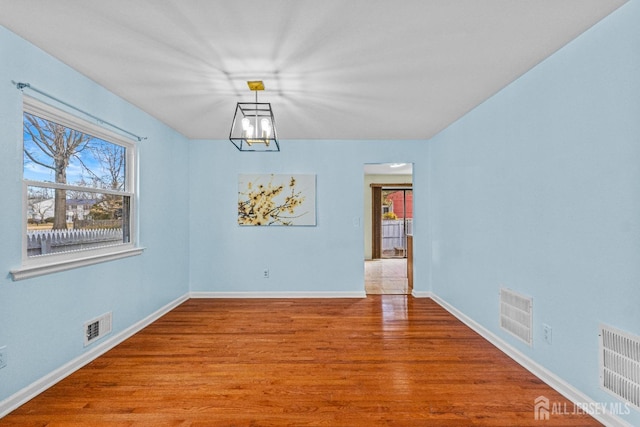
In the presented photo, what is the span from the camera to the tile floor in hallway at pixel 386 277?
4.93 metres

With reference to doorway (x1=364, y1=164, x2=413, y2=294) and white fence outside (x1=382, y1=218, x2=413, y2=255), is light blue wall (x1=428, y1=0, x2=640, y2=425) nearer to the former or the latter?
doorway (x1=364, y1=164, x2=413, y2=294)

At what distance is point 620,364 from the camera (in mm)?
1686

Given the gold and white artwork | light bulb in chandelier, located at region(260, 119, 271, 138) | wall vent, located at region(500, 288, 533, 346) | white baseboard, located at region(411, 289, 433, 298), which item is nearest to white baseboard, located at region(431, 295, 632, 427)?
wall vent, located at region(500, 288, 533, 346)

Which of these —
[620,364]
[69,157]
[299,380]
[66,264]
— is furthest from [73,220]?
[620,364]

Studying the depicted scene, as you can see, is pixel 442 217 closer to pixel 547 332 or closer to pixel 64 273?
pixel 547 332

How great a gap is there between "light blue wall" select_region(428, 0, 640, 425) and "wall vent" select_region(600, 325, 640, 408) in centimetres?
6

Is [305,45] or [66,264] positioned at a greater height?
[305,45]

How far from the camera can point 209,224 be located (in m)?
4.47

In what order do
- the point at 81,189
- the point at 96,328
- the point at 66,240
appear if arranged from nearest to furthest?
1. the point at 66,240
2. the point at 81,189
3. the point at 96,328

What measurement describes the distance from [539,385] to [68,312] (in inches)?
144

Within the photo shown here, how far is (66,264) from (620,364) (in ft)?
12.4

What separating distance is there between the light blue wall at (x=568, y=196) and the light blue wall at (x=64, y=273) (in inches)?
146

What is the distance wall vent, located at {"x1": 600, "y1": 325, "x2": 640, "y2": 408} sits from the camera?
1604 millimetres

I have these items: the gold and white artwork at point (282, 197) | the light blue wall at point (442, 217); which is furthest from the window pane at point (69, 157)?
the gold and white artwork at point (282, 197)
